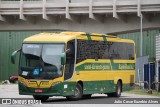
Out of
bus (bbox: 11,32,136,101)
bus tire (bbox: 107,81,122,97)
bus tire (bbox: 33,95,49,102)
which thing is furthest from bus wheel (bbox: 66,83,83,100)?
bus tire (bbox: 107,81,122,97)

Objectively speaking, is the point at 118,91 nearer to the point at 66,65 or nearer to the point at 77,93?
the point at 77,93

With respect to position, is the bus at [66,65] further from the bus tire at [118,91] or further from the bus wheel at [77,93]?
the bus tire at [118,91]

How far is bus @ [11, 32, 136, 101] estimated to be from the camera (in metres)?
23.8

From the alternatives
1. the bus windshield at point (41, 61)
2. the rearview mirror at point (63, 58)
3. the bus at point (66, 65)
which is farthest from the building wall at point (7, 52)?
the rearview mirror at point (63, 58)

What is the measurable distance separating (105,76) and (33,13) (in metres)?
22.5

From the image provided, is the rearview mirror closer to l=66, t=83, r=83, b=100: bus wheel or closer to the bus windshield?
the bus windshield

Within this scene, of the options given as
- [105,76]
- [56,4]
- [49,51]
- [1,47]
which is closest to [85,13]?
[56,4]

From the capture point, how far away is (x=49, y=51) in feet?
79.1

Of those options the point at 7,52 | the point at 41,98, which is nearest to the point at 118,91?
the point at 41,98

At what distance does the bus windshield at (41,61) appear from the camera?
78.2ft

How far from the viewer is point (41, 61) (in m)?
23.9

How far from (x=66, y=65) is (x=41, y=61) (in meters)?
1.12

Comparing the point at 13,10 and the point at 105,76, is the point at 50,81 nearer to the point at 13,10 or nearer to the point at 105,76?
the point at 105,76

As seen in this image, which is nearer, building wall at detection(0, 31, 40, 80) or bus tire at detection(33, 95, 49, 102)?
bus tire at detection(33, 95, 49, 102)
